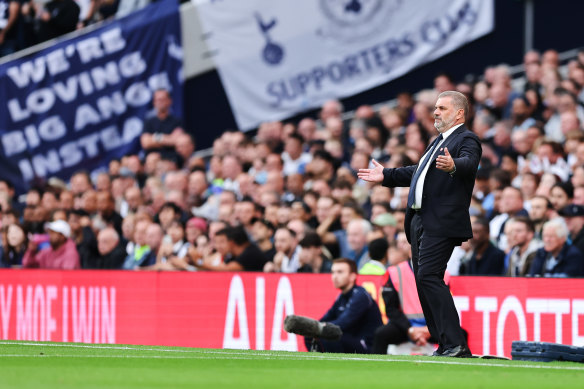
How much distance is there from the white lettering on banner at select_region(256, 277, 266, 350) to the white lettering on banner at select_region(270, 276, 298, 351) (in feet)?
0.48

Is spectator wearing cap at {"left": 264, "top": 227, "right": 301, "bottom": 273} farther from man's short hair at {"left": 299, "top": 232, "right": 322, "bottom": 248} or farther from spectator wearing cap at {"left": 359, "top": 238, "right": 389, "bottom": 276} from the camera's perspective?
spectator wearing cap at {"left": 359, "top": 238, "right": 389, "bottom": 276}

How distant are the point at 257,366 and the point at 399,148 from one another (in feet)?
27.0

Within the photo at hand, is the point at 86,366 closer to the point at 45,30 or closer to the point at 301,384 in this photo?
the point at 301,384

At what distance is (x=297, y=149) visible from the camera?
17.7 m

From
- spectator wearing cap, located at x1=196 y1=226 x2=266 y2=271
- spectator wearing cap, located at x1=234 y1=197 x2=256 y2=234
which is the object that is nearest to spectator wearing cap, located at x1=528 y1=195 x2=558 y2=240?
spectator wearing cap, located at x1=196 y1=226 x2=266 y2=271

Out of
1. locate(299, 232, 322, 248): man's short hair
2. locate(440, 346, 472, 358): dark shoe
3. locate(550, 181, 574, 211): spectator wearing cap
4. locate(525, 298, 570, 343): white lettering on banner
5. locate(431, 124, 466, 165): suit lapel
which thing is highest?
locate(431, 124, 466, 165): suit lapel

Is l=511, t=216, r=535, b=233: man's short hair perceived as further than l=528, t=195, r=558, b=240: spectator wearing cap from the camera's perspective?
No

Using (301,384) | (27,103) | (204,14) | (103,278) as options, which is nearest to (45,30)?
(27,103)

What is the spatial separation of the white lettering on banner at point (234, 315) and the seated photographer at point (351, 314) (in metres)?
1.37

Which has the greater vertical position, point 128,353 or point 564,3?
point 564,3

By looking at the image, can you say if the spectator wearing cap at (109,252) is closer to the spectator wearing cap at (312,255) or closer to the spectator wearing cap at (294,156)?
the spectator wearing cap at (294,156)

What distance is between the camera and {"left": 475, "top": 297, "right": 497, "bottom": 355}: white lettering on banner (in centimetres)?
1143

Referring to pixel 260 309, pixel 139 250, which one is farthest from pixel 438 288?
pixel 139 250

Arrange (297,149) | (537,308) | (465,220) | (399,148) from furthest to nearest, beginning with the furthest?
(297,149), (399,148), (537,308), (465,220)
